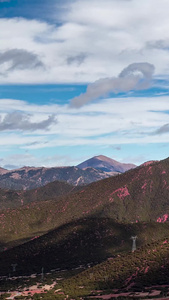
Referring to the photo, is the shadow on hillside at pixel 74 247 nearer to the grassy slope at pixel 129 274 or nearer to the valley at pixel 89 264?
the valley at pixel 89 264

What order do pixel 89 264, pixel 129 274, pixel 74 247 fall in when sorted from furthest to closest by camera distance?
pixel 74 247 < pixel 89 264 < pixel 129 274

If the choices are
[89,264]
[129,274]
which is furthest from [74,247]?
[129,274]

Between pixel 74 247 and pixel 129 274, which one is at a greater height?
pixel 74 247

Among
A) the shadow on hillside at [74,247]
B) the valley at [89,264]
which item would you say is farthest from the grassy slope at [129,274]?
the shadow on hillside at [74,247]

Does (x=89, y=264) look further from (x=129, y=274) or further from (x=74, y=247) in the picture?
(x=129, y=274)

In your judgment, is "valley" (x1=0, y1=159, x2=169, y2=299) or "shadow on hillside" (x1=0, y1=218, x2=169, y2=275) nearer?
"valley" (x1=0, y1=159, x2=169, y2=299)

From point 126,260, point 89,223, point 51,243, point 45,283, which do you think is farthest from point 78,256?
point 126,260

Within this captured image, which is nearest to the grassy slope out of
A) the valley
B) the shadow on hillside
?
the valley

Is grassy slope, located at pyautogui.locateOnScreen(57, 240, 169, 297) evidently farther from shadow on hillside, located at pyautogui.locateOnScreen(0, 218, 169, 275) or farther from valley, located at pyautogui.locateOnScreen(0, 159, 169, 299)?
shadow on hillside, located at pyautogui.locateOnScreen(0, 218, 169, 275)

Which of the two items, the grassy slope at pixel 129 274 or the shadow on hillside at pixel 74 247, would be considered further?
the shadow on hillside at pixel 74 247

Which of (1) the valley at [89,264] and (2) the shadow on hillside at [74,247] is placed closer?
(1) the valley at [89,264]

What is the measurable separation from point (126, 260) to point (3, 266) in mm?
62260

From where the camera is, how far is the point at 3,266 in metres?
155

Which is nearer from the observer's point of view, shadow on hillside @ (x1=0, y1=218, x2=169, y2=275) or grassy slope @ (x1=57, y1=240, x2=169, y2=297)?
grassy slope @ (x1=57, y1=240, x2=169, y2=297)
